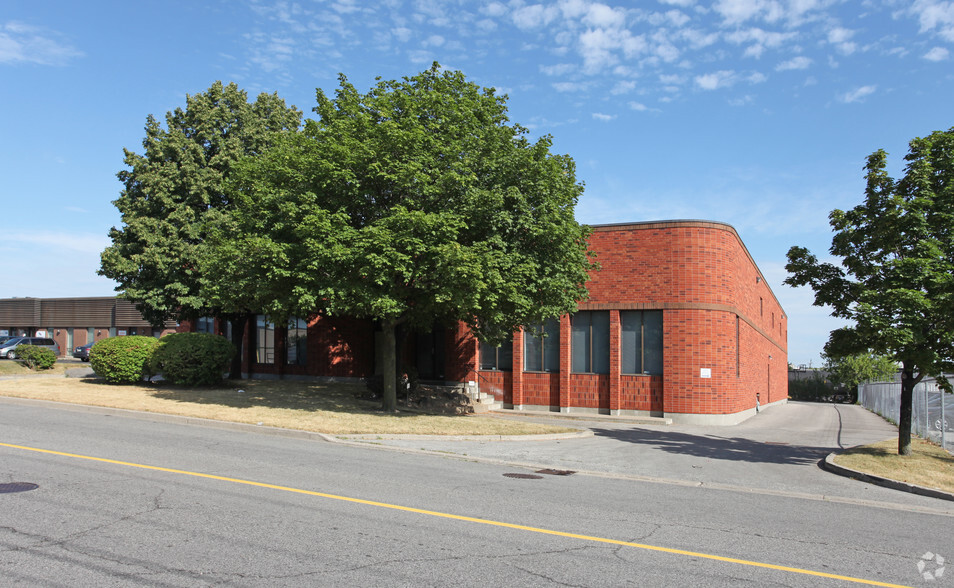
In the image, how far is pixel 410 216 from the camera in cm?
1546

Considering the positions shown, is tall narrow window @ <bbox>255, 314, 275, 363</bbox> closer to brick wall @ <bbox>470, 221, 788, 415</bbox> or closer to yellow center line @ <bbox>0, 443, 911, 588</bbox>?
brick wall @ <bbox>470, 221, 788, 415</bbox>

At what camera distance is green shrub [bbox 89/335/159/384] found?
2353 cm

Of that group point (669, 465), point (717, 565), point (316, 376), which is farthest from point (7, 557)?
point (316, 376)

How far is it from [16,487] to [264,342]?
24094 mm

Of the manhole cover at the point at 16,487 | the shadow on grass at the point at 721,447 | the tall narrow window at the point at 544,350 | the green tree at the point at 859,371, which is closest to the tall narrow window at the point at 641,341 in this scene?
the tall narrow window at the point at 544,350

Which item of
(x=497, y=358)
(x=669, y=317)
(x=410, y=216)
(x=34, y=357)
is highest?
(x=410, y=216)

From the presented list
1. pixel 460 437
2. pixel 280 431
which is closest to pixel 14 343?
pixel 280 431

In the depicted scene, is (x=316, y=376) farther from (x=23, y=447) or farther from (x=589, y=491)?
(x=589, y=491)

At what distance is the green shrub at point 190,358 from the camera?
22828mm

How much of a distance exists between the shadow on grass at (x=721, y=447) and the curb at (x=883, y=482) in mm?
972

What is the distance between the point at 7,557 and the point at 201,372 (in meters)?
18.6

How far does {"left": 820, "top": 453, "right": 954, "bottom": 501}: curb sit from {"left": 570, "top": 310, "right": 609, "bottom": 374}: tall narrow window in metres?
10.3

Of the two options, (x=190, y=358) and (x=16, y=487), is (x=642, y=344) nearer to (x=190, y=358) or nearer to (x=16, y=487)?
(x=190, y=358)

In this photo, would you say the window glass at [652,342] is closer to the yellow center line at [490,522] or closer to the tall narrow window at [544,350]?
the tall narrow window at [544,350]
